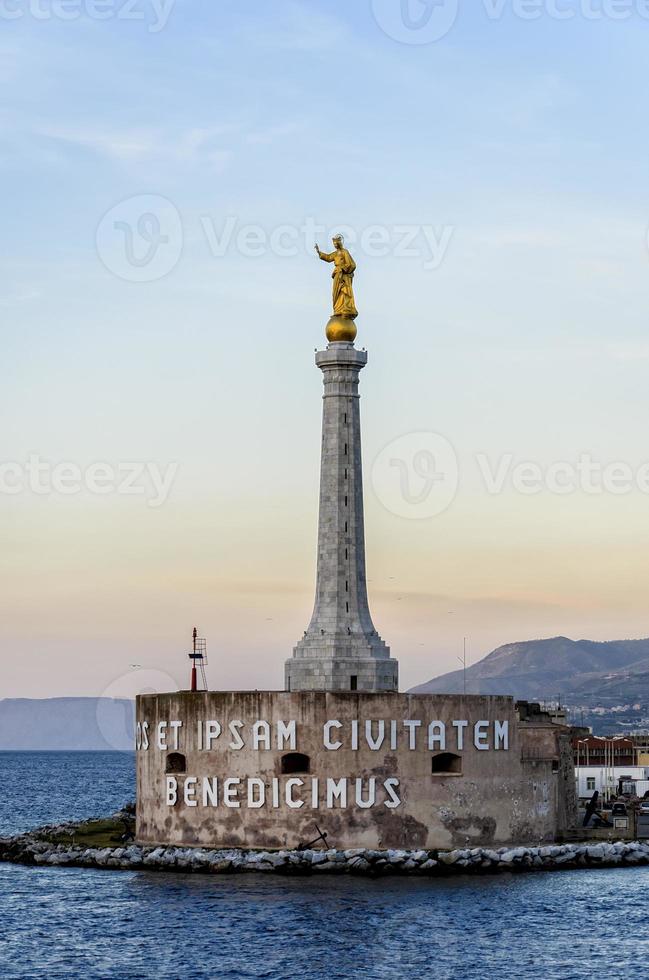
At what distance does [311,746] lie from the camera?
159 feet

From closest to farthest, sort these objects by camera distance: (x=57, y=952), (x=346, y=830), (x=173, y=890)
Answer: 1. (x=57, y=952)
2. (x=173, y=890)
3. (x=346, y=830)

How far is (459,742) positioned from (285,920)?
33.7ft

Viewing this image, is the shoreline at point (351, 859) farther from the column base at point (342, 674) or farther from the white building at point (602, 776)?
the white building at point (602, 776)

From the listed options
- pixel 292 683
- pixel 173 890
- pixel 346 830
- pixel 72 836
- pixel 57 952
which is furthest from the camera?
pixel 72 836

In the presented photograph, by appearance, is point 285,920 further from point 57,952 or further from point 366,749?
point 366,749

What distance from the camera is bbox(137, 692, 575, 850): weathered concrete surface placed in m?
48.2

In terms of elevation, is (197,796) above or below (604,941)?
above

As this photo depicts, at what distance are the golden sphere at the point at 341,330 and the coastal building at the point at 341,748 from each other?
1.7 inches

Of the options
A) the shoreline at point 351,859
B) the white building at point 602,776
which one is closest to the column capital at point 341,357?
the shoreline at point 351,859

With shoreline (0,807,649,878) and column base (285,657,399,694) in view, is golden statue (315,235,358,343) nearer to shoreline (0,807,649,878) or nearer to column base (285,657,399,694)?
column base (285,657,399,694)

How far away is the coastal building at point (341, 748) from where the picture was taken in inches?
1900

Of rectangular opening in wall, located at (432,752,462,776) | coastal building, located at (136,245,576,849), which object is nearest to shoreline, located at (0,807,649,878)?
coastal building, located at (136,245,576,849)

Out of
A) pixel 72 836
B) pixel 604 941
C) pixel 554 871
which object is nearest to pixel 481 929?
pixel 604 941

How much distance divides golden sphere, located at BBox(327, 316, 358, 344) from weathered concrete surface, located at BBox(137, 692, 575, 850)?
1128cm
